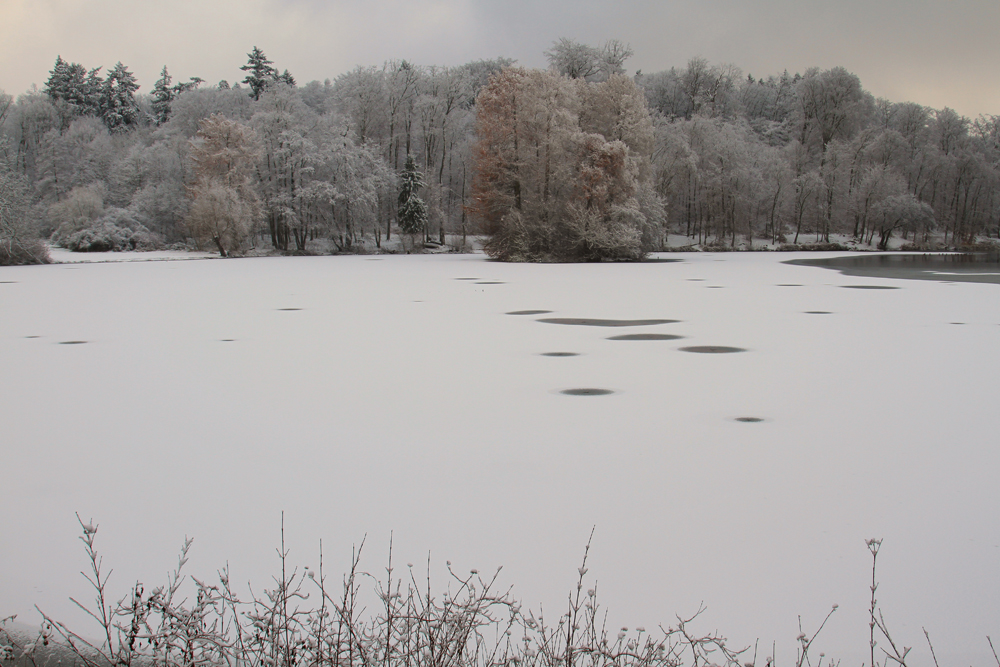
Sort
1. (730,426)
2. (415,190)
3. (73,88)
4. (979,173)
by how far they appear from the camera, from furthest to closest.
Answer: (73,88) < (979,173) < (415,190) < (730,426)

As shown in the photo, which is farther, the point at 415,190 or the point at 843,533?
the point at 415,190

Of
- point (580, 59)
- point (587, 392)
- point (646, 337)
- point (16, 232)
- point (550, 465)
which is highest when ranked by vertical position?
point (580, 59)

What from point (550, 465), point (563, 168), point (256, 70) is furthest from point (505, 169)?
point (256, 70)

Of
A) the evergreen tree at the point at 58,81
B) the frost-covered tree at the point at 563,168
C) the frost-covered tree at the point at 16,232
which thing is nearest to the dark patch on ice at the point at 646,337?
the frost-covered tree at the point at 563,168

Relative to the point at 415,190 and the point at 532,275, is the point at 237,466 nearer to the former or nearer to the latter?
the point at 532,275

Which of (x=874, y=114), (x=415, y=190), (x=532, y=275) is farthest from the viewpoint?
(x=874, y=114)

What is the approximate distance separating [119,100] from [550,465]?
8151 cm

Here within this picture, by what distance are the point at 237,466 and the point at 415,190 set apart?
4276 centimetres

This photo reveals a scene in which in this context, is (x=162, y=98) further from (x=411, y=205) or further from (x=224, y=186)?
(x=411, y=205)

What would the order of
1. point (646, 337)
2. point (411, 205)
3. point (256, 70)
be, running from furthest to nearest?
point (256, 70) → point (411, 205) → point (646, 337)

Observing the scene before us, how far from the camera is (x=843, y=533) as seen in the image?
140 inches

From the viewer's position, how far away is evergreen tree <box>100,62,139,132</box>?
70.0 meters

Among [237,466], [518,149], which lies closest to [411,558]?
[237,466]

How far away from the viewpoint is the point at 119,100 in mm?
71812
